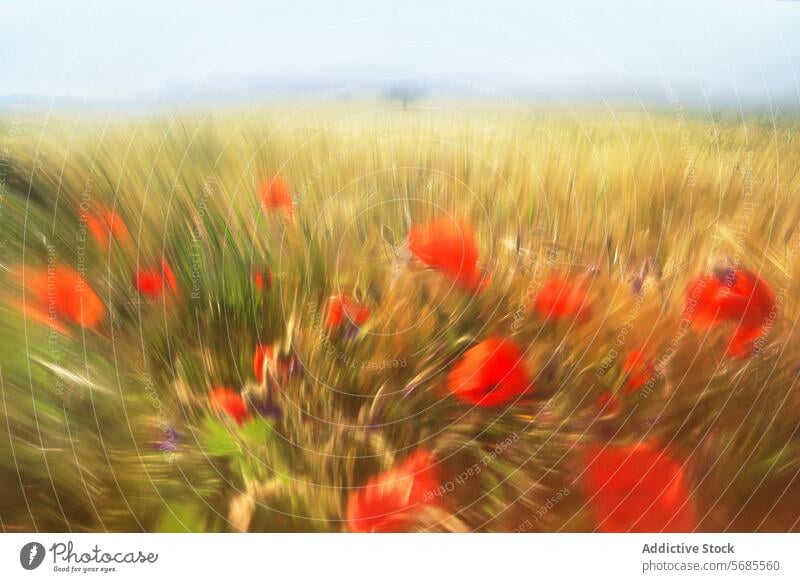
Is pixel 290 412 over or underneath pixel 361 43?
underneath

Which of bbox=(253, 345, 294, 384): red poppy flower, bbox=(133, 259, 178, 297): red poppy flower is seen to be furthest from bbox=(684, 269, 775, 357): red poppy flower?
bbox=(133, 259, 178, 297): red poppy flower

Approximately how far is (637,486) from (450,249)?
436 millimetres

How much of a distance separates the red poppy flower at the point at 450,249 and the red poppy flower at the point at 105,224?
40 centimetres

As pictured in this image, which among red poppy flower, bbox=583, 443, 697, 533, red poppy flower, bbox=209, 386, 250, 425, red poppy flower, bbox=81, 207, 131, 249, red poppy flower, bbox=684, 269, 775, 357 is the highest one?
red poppy flower, bbox=81, 207, 131, 249

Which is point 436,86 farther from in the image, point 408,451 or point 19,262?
point 19,262

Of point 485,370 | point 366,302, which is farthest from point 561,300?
point 366,302

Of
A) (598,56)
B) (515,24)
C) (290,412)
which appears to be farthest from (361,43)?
(290,412)

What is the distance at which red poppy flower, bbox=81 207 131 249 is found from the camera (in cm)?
88

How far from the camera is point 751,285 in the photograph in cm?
89

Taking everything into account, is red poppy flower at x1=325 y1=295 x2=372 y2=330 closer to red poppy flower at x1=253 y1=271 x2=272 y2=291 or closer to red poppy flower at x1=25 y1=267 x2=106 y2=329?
red poppy flower at x1=253 y1=271 x2=272 y2=291

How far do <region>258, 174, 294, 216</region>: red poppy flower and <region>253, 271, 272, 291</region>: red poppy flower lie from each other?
0.09 meters

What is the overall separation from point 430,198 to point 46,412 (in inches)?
24.7

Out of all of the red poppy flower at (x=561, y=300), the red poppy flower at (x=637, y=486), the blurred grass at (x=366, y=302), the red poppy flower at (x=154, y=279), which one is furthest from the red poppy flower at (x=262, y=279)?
the red poppy flower at (x=637, y=486)
